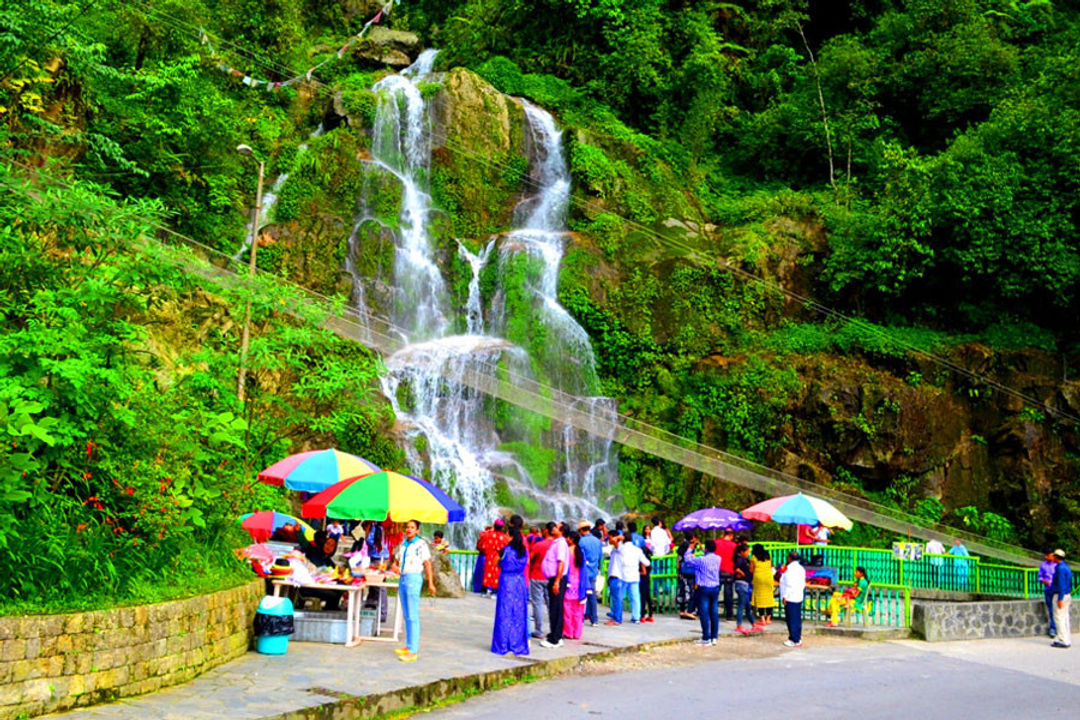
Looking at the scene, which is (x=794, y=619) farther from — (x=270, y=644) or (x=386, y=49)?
(x=386, y=49)

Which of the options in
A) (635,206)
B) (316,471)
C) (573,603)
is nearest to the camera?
(573,603)

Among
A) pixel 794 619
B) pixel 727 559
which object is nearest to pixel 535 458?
pixel 727 559

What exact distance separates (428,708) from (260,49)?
30659 mm

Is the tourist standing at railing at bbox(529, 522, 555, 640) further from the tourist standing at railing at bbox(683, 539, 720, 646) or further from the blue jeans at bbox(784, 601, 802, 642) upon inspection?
the blue jeans at bbox(784, 601, 802, 642)

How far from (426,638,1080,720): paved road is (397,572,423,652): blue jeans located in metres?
1.20

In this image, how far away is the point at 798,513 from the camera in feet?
56.5

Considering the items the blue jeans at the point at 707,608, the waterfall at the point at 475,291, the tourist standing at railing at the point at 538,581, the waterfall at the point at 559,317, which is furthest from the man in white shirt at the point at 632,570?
the waterfall at the point at 475,291

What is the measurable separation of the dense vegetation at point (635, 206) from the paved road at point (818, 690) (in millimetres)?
3712

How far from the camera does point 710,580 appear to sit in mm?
13555

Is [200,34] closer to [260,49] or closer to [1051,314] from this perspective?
[260,49]

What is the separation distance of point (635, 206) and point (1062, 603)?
18494 mm

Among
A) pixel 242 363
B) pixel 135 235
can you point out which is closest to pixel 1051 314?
pixel 242 363

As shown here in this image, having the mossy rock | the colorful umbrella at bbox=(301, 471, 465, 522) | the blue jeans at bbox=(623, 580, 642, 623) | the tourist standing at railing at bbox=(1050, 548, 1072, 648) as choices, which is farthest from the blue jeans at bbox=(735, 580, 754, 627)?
the mossy rock

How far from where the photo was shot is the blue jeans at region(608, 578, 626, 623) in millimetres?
15102
